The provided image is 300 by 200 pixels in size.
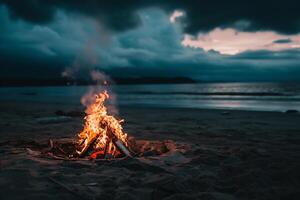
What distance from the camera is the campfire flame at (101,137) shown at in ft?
29.4

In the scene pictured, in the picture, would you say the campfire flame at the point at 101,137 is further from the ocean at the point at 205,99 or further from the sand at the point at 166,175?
the ocean at the point at 205,99

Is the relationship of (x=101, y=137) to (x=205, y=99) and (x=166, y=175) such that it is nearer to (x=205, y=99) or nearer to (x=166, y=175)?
(x=166, y=175)

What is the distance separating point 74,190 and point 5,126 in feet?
40.9

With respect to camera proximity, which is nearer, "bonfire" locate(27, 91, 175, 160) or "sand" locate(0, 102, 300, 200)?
"sand" locate(0, 102, 300, 200)

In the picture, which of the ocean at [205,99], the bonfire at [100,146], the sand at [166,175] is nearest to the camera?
the sand at [166,175]

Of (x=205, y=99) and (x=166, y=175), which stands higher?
(x=205, y=99)

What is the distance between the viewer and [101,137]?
9.35 meters

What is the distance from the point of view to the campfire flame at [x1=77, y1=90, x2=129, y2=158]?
29.4ft

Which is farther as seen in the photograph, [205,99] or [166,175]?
[205,99]

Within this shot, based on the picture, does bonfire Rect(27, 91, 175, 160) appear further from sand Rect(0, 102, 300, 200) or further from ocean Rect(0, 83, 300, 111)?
ocean Rect(0, 83, 300, 111)

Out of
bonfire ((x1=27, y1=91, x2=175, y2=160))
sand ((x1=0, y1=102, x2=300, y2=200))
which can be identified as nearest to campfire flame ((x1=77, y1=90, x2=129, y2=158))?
bonfire ((x1=27, y1=91, x2=175, y2=160))

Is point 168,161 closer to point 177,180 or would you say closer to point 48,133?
point 177,180

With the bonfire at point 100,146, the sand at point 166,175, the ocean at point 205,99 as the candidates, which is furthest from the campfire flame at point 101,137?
the ocean at point 205,99

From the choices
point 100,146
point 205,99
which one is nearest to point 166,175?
point 100,146
